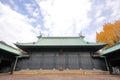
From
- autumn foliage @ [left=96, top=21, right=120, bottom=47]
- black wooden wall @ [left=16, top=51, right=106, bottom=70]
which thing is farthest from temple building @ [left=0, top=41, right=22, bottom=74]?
autumn foliage @ [left=96, top=21, right=120, bottom=47]

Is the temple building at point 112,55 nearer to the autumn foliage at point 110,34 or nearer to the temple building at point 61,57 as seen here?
the temple building at point 61,57

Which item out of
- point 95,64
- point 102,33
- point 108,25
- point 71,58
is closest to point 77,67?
point 71,58

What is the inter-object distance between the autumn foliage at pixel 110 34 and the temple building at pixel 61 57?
9548 millimetres

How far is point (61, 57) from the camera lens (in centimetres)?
1936

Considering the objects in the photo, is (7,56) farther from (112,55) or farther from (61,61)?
(112,55)

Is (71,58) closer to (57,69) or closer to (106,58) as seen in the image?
(57,69)

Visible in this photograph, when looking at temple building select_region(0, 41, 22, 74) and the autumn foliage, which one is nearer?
temple building select_region(0, 41, 22, 74)

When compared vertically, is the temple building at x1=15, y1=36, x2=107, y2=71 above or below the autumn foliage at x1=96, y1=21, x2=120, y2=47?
below

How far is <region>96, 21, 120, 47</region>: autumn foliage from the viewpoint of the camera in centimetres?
2697

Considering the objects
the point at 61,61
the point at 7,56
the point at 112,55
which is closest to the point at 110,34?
the point at 112,55

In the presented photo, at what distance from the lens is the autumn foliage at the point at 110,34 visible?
27.0 m

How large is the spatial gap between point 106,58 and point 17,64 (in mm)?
15209

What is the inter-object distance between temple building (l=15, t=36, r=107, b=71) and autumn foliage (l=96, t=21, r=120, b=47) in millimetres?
9548

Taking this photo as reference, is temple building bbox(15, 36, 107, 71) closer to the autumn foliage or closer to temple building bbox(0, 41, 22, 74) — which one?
temple building bbox(0, 41, 22, 74)
